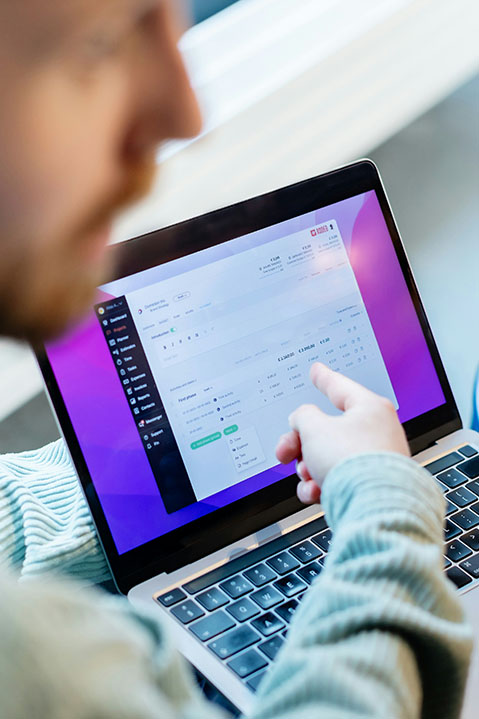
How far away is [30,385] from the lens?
0.81 metres

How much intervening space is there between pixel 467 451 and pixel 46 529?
34 centimetres

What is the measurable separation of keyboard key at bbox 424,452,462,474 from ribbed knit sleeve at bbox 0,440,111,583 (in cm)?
27

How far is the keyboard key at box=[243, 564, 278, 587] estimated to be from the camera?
0.53 meters

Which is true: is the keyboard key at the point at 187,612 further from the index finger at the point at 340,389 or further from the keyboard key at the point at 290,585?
the index finger at the point at 340,389

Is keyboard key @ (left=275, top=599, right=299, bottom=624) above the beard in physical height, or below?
below

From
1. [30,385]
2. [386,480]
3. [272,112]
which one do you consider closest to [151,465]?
[386,480]

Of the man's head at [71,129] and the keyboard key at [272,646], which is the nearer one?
the man's head at [71,129]

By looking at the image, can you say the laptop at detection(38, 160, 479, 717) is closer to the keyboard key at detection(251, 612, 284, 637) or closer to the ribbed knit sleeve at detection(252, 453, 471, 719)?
the keyboard key at detection(251, 612, 284, 637)

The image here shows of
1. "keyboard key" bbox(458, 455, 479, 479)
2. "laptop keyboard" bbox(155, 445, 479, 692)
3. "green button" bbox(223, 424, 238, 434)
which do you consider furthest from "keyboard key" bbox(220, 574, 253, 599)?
"keyboard key" bbox(458, 455, 479, 479)

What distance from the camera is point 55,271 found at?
0.95 ft

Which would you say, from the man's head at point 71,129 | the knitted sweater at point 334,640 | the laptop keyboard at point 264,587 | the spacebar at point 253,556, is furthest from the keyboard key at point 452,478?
the man's head at point 71,129

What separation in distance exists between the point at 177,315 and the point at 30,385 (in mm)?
316

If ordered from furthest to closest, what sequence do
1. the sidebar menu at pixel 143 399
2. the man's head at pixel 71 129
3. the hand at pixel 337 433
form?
1. the sidebar menu at pixel 143 399
2. the hand at pixel 337 433
3. the man's head at pixel 71 129

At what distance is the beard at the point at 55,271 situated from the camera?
0.28 metres
